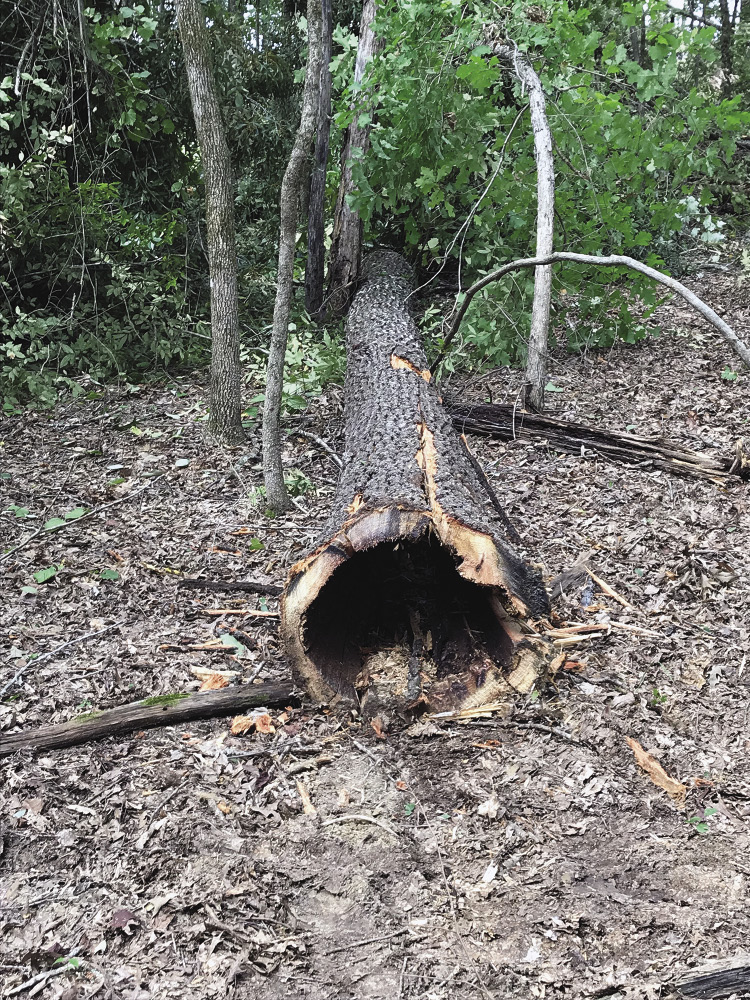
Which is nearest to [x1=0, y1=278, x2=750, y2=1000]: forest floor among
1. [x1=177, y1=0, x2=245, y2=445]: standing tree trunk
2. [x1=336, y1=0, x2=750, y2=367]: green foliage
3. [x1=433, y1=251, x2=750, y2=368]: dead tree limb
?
[x1=177, y1=0, x2=245, y2=445]: standing tree trunk

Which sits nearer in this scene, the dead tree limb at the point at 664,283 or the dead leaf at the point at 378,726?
the dead leaf at the point at 378,726

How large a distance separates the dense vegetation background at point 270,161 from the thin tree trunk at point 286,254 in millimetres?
1204

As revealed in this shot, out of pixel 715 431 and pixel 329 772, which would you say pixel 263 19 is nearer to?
pixel 715 431

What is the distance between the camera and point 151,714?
301cm

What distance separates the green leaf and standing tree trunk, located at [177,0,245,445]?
1659 mm

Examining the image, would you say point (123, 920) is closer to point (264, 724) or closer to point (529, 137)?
point (264, 724)

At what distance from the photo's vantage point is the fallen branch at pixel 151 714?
9.46ft

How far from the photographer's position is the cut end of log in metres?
3.11

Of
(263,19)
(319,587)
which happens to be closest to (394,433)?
(319,587)

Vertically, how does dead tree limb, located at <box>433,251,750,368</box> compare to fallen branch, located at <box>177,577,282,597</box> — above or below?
above

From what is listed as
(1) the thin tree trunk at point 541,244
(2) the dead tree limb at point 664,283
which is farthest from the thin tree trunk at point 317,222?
(2) the dead tree limb at point 664,283

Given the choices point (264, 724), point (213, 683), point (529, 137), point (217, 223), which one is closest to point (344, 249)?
point (529, 137)

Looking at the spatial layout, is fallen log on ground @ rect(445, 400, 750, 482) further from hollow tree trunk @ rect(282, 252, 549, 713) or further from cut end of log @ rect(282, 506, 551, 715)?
cut end of log @ rect(282, 506, 551, 715)

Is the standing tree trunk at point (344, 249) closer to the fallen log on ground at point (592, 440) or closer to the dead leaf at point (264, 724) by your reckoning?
the fallen log on ground at point (592, 440)
